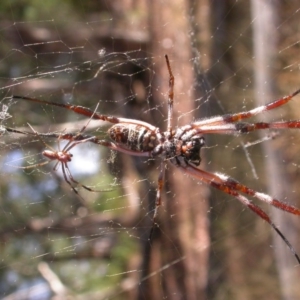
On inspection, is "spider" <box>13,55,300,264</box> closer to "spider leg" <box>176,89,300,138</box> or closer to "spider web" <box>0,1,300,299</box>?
"spider leg" <box>176,89,300,138</box>

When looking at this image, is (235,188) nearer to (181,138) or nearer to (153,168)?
(181,138)

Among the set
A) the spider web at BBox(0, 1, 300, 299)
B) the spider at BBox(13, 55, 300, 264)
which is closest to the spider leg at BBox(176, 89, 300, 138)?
the spider at BBox(13, 55, 300, 264)

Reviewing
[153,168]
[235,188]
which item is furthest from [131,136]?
[153,168]

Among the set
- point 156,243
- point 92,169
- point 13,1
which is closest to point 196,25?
point 13,1

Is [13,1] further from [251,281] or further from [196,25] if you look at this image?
[251,281]

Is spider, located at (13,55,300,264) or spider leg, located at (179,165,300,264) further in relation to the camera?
spider leg, located at (179,165,300,264)

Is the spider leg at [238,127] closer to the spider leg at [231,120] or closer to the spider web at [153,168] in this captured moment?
the spider leg at [231,120]
